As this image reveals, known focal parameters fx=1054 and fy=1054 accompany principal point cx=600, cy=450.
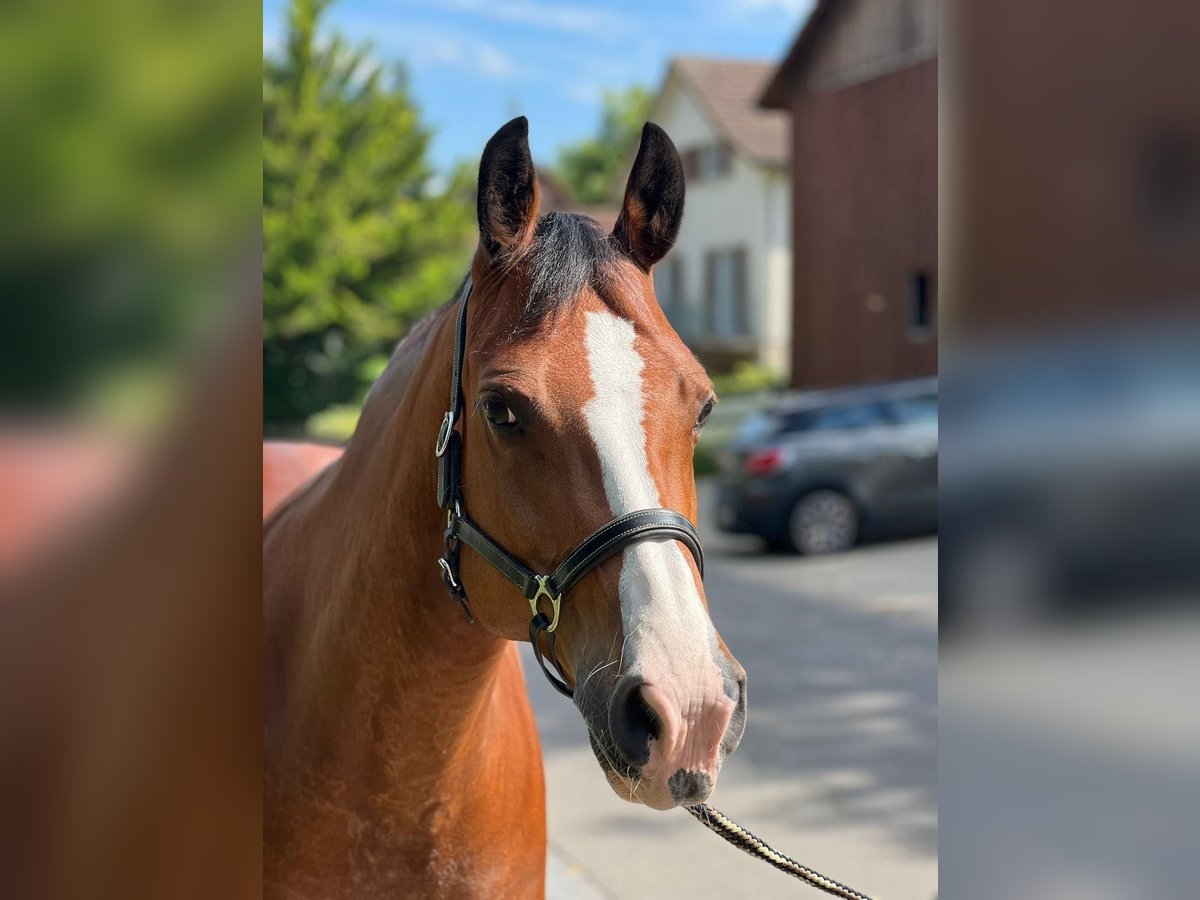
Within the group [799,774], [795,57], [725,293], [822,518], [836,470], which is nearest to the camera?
[799,774]

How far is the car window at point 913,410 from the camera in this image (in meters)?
10.0

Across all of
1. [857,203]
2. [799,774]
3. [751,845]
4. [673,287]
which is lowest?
[799,774]

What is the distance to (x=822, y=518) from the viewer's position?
10.2m

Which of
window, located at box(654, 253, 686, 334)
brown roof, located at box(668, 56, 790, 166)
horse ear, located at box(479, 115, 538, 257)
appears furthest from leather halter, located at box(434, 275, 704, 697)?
window, located at box(654, 253, 686, 334)

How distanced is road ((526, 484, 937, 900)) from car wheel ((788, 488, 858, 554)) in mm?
1497

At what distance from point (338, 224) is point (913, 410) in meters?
11.6

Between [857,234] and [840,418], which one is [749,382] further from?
[840,418]

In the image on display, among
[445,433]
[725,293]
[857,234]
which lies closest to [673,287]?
[725,293]
